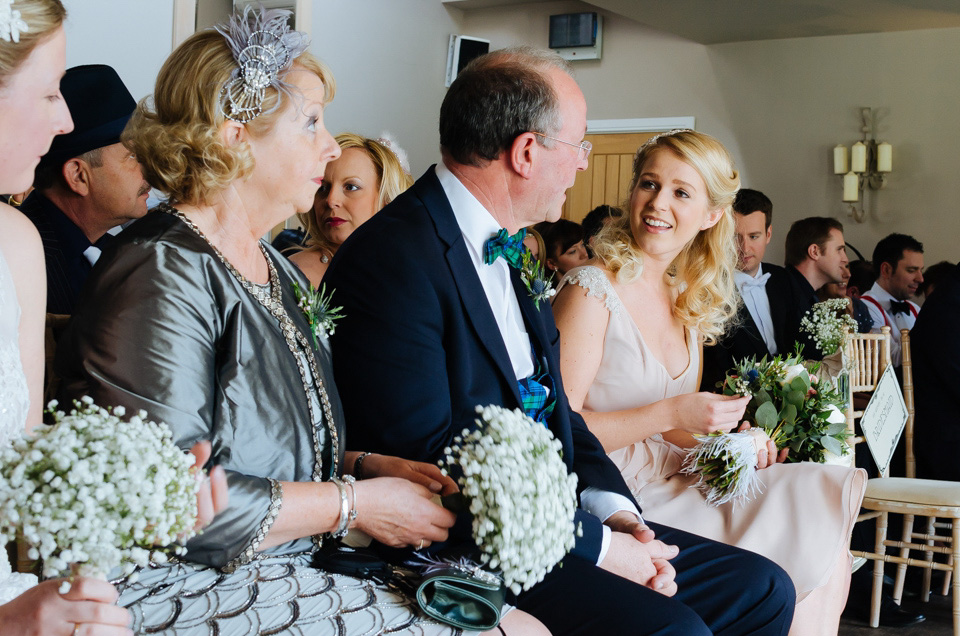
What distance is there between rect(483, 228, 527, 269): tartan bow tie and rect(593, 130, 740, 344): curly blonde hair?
92 cm

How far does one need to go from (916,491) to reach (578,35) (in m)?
6.76

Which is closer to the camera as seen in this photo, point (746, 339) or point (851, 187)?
point (746, 339)

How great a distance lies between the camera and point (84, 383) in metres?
1.58

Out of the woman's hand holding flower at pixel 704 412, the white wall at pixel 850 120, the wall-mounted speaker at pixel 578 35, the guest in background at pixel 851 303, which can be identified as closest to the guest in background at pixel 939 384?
the guest in background at pixel 851 303

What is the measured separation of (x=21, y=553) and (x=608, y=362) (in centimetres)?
191

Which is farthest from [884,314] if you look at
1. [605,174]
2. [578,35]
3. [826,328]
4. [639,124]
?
[578,35]

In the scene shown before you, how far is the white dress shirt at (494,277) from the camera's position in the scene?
7.36ft

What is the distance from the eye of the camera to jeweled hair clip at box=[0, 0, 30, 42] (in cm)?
143

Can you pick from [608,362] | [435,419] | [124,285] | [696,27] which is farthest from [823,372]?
[696,27]

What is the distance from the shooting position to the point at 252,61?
1.84 metres

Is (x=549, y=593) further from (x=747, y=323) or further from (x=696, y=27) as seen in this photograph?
(x=696, y=27)

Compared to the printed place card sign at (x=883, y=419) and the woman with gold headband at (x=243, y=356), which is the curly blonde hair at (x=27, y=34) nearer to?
the woman with gold headband at (x=243, y=356)

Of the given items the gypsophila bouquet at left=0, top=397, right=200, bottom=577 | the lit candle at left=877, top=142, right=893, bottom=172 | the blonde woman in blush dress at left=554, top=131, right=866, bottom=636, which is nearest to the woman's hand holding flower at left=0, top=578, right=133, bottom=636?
the gypsophila bouquet at left=0, top=397, right=200, bottom=577

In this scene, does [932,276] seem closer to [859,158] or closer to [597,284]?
[859,158]
